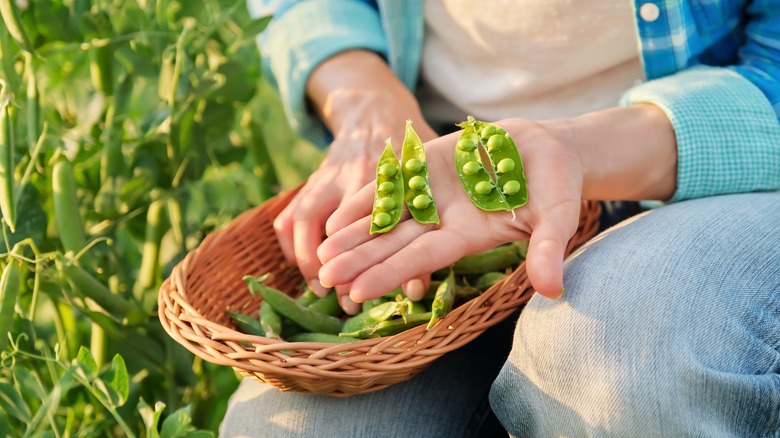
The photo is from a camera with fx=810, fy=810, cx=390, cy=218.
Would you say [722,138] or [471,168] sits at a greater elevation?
[471,168]

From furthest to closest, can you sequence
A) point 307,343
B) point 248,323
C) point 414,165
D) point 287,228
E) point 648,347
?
1. point 287,228
2. point 248,323
3. point 414,165
4. point 307,343
5. point 648,347

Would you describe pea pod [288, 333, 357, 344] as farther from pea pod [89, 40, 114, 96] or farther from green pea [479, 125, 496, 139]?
pea pod [89, 40, 114, 96]

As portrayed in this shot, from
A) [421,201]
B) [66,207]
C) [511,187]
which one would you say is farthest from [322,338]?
[66,207]

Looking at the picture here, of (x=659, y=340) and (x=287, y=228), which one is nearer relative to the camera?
(x=659, y=340)

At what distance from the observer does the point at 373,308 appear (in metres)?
1.26

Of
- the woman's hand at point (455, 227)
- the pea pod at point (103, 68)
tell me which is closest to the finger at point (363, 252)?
the woman's hand at point (455, 227)

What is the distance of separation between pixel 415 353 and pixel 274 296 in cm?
29

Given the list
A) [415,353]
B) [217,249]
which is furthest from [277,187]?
[415,353]

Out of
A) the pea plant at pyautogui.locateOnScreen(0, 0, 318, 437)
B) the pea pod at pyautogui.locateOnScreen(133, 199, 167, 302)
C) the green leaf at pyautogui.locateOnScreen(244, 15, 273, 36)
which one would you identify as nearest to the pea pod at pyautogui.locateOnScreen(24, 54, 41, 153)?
the pea plant at pyautogui.locateOnScreen(0, 0, 318, 437)

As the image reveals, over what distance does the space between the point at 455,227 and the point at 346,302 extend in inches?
10.5

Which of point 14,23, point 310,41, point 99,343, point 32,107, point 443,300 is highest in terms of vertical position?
point 14,23

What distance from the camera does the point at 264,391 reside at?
49.8 inches

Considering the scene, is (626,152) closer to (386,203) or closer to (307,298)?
(386,203)

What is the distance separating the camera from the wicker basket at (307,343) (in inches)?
42.4
